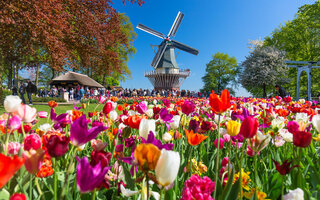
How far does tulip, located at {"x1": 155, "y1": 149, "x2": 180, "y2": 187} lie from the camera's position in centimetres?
51

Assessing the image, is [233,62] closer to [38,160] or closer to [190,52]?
[190,52]

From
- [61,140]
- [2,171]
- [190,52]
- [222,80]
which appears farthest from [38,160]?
[222,80]

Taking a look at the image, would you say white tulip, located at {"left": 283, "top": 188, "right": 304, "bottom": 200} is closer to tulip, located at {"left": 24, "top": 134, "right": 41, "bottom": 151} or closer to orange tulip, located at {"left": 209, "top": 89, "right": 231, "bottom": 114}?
orange tulip, located at {"left": 209, "top": 89, "right": 231, "bottom": 114}

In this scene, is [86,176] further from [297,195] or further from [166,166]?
[297,195]

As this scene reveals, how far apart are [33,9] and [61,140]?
7.18m

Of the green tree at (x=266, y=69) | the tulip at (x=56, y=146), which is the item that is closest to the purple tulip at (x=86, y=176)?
the tulip at (x=56, y=146)

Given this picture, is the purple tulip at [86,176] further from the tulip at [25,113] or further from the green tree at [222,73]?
the green tree at [222,73]

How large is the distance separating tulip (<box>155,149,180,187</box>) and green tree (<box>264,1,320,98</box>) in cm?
2454

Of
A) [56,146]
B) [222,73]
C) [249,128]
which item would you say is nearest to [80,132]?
[56,146]

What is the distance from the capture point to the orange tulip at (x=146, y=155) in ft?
1.76

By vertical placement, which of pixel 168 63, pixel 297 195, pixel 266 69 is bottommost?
pixel 297 195

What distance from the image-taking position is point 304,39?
20.7 m

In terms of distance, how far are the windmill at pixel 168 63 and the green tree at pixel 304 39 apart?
12.1 metres

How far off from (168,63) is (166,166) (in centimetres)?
3088
